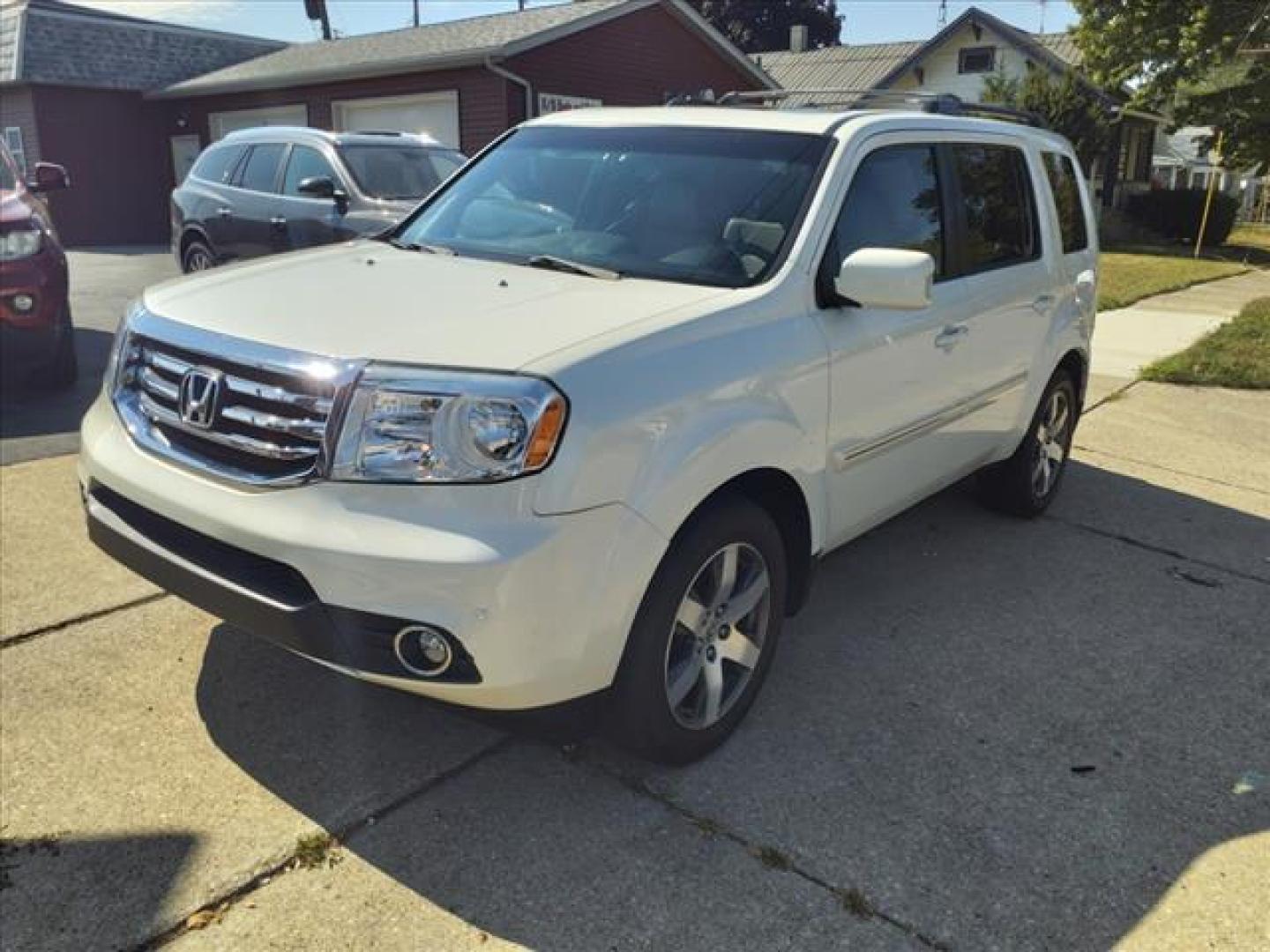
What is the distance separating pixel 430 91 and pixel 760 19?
41.2m

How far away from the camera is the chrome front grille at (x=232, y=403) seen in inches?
103

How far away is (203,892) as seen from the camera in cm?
258

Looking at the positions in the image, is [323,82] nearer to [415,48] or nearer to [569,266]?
[415,48]

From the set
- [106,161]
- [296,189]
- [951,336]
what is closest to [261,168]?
[296,189]

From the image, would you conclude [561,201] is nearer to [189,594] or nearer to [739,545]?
[739,545]

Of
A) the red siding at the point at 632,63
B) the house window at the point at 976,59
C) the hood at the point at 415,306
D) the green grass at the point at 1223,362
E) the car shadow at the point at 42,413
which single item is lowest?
the green grass at the point at 1223,362

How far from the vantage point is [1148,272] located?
758 inches

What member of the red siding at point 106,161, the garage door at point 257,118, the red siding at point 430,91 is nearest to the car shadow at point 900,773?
the red siding at point 430,91

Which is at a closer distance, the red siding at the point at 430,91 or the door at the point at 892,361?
the door at the point at 892,361

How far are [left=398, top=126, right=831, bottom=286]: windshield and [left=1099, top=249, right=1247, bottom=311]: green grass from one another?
11.5 metres

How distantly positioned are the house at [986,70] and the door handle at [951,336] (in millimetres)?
24450

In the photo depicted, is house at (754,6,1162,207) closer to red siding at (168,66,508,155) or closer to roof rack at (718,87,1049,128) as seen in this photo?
red siding at (168,66,508,155)

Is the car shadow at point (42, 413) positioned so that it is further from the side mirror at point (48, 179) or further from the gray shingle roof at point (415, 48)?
the gray shingle roof at point (415, 48)

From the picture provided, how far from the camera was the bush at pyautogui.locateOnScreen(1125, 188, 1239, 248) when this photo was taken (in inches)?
1072
